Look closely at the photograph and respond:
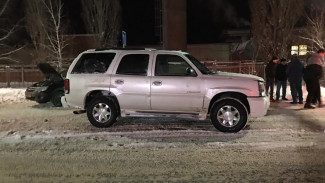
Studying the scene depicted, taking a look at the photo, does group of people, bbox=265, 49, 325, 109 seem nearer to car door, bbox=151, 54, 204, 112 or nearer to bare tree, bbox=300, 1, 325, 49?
car door, bbox=151, 54, 204, 112

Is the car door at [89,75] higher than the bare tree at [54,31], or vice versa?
the bare tree at [54,31]

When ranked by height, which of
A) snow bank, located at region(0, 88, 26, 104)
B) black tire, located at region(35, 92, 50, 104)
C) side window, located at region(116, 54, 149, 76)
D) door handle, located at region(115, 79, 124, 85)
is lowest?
snow bank, located at region(0, 88, 26, 104)

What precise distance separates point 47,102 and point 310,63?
31.3 feet

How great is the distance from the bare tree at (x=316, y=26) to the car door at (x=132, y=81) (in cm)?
1730

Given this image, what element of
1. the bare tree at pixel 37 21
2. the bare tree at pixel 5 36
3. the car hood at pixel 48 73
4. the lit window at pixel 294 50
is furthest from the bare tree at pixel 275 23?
the bare tree at pixel 37 21

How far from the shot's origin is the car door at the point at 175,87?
8281 mm

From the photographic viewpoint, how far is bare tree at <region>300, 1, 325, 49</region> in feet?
74.3

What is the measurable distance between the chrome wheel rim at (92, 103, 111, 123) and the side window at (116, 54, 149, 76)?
95cm

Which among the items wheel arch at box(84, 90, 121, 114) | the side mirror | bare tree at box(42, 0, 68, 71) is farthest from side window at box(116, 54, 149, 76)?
bare tree at box(42, 0, 68, 71)

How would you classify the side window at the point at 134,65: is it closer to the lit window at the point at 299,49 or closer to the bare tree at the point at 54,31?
the lit window at the point at 299,49

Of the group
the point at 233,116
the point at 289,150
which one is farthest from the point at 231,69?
the point at 289,150

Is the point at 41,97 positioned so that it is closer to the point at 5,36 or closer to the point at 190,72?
the point at 190,72

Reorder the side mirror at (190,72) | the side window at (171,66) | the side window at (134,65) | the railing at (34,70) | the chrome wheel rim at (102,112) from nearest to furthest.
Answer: the side mirror at (190,72), the side window at (171,66), the side window at (134,65), the chrome wheel rim at (102,112), the railing at (34,70)

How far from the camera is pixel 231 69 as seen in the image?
2291 cm
